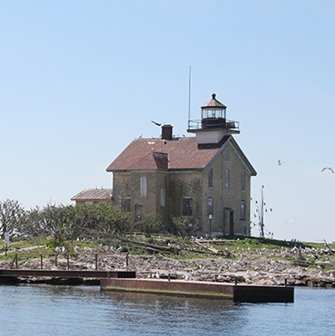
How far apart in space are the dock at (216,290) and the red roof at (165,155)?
2529 cm

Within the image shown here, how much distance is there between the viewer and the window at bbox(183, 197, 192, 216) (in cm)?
6938

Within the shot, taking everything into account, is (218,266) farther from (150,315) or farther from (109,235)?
(150,315)

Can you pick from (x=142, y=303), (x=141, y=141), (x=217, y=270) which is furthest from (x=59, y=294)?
(x=141, y=141)

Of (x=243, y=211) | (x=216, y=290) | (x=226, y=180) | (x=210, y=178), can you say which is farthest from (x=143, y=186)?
(x=216, y=290)

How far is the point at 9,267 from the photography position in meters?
51.7

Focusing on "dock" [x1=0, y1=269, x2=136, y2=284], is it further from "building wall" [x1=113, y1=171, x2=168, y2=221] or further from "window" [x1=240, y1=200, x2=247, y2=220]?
"window" [x1=240, y1=200, x2=247, y2=220]

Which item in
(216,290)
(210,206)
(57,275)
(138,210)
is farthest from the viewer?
(138,210)

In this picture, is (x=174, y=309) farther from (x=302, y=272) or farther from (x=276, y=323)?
(x=302, y=272)

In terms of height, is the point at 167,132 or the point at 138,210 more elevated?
the point at 167,132

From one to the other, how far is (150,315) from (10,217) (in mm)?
31324

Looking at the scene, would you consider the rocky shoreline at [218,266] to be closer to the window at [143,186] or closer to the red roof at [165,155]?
the red roof at [165,155]

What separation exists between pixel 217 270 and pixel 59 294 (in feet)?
29.5

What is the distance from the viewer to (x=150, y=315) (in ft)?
120

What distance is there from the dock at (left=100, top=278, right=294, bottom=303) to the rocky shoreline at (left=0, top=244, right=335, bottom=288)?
128 centimetres
